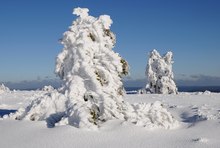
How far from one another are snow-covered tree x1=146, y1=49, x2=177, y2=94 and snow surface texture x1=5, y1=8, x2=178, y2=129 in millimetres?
38545

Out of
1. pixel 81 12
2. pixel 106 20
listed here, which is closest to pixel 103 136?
pixel 106 20

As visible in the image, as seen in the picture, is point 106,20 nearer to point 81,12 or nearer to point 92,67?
point 81,12

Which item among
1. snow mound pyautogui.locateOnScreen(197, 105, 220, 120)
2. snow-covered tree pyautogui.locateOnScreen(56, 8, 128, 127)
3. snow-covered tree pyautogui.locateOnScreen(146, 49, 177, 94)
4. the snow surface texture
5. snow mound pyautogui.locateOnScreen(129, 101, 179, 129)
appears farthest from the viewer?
snow-covered tree pyautogui.locateOnScreen(146, 49, 177, 94)

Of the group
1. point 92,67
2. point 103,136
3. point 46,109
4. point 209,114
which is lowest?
point 103,136

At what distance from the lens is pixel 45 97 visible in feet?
42.6

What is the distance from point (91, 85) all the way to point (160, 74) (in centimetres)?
4051

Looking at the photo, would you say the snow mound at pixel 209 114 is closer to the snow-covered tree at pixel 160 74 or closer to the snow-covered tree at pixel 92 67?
the snow-covered tree at pixel 92 67

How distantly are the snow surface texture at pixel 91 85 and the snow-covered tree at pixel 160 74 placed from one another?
3854 centimetres

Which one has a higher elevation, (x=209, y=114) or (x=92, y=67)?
(x=92, y=67)

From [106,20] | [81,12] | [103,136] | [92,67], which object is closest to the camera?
[103,136]

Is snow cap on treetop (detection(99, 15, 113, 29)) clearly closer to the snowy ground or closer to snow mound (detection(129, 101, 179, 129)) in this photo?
snow mound (detection(129, 101, 179, 129))

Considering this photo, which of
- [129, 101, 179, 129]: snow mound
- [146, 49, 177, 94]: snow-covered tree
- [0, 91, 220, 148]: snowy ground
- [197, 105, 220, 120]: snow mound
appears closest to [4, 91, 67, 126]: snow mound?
[0, 91, 220, 148]: snowy ground

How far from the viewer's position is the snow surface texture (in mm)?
12266

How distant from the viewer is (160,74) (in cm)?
5244
